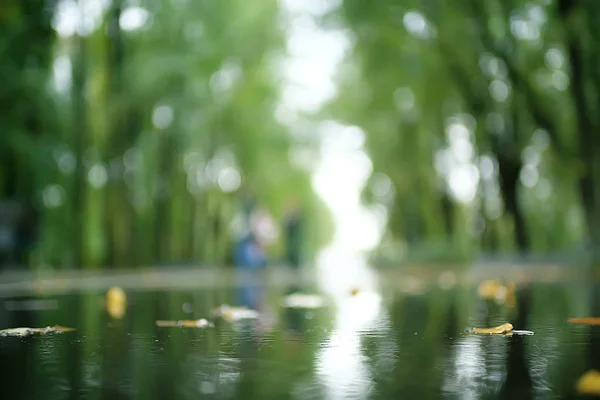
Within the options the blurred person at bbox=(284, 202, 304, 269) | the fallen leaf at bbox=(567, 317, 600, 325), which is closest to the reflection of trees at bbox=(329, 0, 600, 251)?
the blurred person at bbox=(284, 202, 304, 269)

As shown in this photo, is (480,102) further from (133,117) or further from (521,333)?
(521,333)

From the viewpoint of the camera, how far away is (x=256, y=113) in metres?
31.1

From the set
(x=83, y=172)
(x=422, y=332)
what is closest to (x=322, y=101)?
(x=83, y=172)

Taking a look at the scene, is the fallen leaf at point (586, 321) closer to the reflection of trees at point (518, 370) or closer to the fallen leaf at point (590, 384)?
the reflection of trees at point (518, 370)

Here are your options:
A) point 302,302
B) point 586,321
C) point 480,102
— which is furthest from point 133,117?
point 586,321

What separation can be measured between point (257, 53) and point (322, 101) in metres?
6.45

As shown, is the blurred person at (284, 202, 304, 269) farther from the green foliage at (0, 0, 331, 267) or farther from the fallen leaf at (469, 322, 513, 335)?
the fallen leaf at (469, 322, 513, 335)

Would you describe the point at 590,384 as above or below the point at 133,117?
below

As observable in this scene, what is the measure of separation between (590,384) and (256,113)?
1059 inches

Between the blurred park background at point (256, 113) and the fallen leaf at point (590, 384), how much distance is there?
1525 cm

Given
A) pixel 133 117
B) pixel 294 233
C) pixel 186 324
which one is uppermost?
pixel 133 117

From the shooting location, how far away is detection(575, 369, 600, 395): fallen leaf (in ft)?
14.9

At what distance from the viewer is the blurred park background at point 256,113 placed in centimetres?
2292

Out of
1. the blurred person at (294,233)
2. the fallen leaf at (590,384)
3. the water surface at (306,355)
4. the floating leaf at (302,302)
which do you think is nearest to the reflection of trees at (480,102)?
the blurred person at (294,233)
